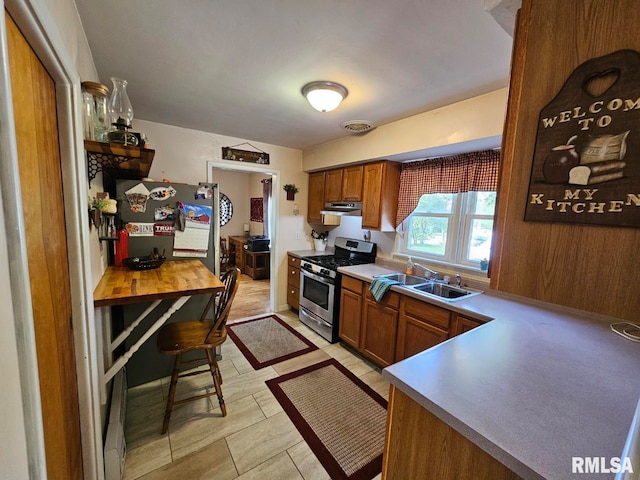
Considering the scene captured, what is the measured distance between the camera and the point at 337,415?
1.93 metres

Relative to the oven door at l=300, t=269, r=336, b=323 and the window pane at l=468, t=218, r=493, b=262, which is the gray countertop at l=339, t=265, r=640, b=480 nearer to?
the window pane at l=468, t=218, r=493, b=262

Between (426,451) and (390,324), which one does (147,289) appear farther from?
(390,324)

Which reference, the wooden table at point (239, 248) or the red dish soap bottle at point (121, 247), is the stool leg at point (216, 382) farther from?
the wooden table at point (239, 248)

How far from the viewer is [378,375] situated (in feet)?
8.05

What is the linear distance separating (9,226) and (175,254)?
1960mm

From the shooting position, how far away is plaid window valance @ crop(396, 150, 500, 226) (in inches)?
88.6

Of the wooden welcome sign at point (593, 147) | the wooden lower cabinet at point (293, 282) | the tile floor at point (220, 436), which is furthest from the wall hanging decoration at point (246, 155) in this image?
the wooden welcome sign at point (593, 147)

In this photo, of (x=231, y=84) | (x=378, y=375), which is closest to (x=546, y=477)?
(x=378, y=375)

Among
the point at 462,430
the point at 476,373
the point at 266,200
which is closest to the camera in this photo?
the point at 462,430

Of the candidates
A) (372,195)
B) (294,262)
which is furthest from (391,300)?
(294,262)

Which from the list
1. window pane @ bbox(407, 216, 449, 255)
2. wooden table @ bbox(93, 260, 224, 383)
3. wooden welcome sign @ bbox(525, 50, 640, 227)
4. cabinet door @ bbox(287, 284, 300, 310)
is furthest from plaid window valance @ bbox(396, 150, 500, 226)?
wooden table @ bbox(93, 260, 224, 383)

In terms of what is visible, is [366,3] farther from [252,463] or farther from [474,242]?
[252,463]

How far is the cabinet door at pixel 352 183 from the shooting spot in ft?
10.2

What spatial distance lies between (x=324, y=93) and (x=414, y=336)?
2006 millimetres
